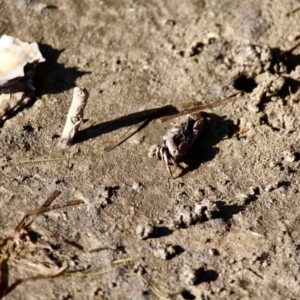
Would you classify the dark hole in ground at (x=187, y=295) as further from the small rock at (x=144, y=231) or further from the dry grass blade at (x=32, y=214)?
the dry grass blade at (x=32, y=214)

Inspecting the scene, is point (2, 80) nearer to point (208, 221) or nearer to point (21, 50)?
point (21, 50)

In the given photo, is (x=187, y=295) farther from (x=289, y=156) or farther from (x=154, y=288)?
(x=289, y=156)

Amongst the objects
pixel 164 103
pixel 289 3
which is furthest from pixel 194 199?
pixel 289 3

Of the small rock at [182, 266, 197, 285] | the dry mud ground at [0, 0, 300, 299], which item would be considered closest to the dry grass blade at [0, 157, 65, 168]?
the dry mud ground at [0, 0, 300, 299]

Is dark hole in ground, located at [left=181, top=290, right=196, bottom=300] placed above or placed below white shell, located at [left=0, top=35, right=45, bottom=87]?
below

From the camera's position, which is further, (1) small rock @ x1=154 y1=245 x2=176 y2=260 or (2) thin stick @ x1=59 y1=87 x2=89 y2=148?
(2) thin stick @ x1=59 y1=87 x2=89 y2=148

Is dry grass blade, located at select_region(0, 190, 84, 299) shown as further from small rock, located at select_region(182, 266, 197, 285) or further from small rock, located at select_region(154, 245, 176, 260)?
small rock, located at select_region(182, 266, 197, 285)

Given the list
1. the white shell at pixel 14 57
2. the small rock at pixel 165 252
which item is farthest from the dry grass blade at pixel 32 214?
the white shell at pixel 14 57
